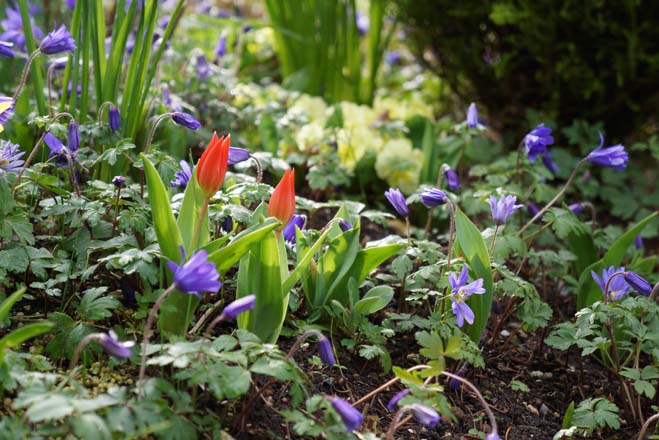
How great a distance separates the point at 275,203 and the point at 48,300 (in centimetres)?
67

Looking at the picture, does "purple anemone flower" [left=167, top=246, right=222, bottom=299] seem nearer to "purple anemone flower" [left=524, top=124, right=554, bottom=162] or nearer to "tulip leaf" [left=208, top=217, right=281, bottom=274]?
"tulip leaf" [left=208, top=217, right=281, bottom=274]

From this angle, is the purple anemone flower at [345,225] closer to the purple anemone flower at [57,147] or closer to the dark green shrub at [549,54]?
the purple anemone flower at [57,147]

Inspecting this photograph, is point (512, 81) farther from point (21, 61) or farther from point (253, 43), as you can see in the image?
point (21, 61)

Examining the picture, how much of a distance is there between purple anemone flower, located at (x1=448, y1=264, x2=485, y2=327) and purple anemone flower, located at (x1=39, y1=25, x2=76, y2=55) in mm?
1210

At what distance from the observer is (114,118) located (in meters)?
2.20

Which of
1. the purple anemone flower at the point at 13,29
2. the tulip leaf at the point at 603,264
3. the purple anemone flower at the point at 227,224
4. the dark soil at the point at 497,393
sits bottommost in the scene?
the dark soil at the point at 497,393

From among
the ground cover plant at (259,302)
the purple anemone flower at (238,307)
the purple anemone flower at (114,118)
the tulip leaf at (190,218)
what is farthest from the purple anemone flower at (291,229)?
the purple anemone flower at (114,118)

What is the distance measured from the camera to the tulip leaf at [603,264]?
90.2 inches

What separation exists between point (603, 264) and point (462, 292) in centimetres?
62

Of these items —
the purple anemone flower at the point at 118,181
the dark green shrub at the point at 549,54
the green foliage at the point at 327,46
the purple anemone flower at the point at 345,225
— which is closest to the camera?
the purple anemone flower at the point at 118,181

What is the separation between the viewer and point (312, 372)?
6.41ft

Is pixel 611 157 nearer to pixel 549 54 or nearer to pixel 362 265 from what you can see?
pixel 362 265

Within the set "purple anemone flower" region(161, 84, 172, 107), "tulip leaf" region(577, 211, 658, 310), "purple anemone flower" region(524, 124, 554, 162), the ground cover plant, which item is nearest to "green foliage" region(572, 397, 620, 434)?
the ground cover plant

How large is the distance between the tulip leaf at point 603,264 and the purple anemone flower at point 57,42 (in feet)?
5.33
